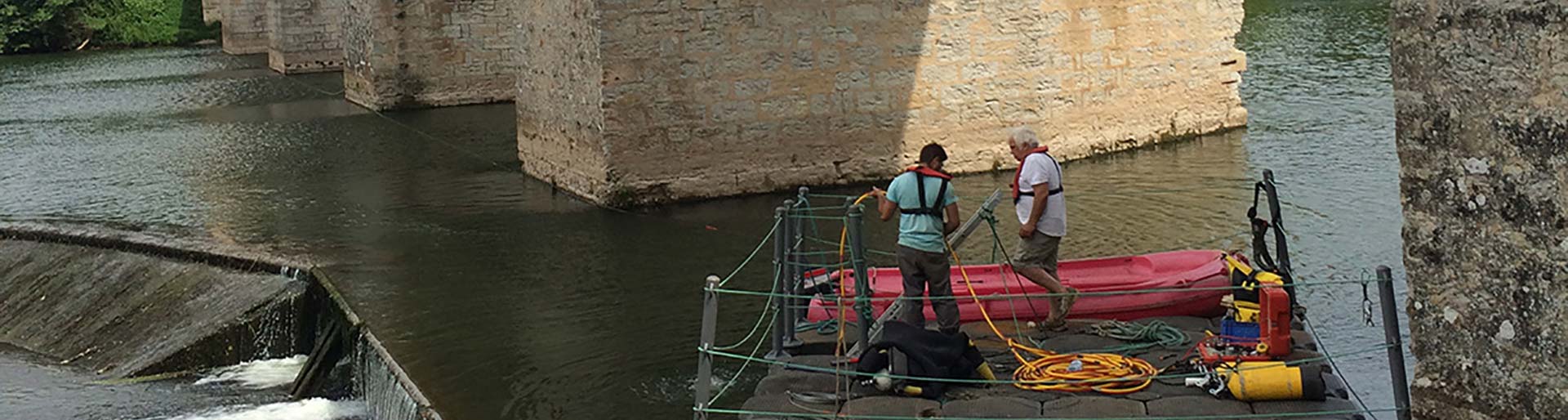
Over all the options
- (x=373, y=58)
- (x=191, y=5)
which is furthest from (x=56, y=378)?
(x=191, y=5)

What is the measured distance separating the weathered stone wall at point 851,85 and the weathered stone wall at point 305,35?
1780 cm

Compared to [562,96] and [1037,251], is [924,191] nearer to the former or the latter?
[1037,251]

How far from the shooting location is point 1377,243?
1198 cm

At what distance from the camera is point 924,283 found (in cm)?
838

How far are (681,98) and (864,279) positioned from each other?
669 cm

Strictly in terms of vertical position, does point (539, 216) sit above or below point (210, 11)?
above

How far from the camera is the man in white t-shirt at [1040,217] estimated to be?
8.58 metres

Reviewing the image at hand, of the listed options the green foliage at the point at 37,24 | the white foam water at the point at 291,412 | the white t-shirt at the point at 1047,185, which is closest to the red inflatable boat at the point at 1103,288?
the white t-shirt at the point at 1047,185

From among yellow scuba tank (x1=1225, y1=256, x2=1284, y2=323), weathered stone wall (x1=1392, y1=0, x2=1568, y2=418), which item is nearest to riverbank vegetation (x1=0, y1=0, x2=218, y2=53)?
yellow scuba tank (x1=1225, y1=256, x2=1284, y2=323)

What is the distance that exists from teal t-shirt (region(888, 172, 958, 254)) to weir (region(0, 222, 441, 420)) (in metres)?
3.01

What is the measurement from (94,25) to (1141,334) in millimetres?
40711

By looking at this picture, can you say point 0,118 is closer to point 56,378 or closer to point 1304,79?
point 56,378

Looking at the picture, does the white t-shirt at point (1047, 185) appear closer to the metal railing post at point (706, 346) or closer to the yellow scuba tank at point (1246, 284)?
the yellow scuba tank at point (1246, 284)

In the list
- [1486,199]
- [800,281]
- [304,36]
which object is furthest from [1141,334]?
[304,36]
